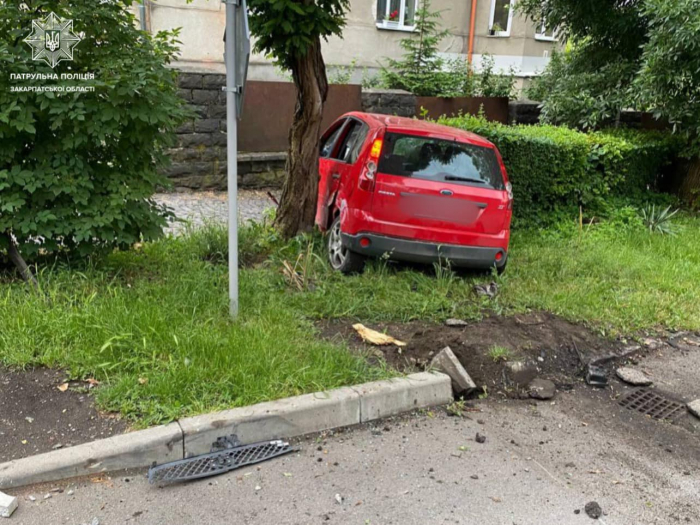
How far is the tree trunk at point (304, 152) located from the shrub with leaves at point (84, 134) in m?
2.11

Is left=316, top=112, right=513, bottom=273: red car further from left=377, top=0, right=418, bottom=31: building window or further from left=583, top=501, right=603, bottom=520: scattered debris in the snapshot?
left=377, top=0, right=418, bottom=31: building window

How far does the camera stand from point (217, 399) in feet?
12.5

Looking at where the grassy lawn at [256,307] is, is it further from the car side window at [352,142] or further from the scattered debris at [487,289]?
the car side window at [352,142]

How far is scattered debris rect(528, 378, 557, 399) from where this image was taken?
4.50m

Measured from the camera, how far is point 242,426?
3648 millimetres

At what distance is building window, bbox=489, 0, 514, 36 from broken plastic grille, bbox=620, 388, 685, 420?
15.8 m

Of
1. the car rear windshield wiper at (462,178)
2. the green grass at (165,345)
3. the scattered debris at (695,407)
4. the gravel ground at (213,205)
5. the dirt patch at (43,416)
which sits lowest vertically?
the scattered debris at (695,407)

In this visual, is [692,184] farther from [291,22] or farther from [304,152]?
[291,22]

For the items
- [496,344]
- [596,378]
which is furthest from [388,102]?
[596,378]

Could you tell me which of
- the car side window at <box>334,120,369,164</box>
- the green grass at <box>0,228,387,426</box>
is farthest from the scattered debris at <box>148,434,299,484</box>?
the car side window at <box>334,120,369,164</box>

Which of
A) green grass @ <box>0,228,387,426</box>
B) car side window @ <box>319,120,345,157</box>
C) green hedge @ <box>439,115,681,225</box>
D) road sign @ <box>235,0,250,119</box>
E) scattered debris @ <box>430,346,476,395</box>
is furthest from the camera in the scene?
green hedge @ <box>439,115,681,225</box>

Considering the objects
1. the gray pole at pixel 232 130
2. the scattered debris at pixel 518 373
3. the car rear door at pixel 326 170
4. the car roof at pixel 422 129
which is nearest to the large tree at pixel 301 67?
the car rear door at pixel 326 170

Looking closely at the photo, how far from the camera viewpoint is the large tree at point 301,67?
6.37 meters

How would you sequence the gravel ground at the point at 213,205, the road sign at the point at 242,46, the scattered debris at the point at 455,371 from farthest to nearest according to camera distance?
the gravel ground at the point at 213,205 < the scattered debris at the point at 455,371 < the road sign at the point at 242,46
